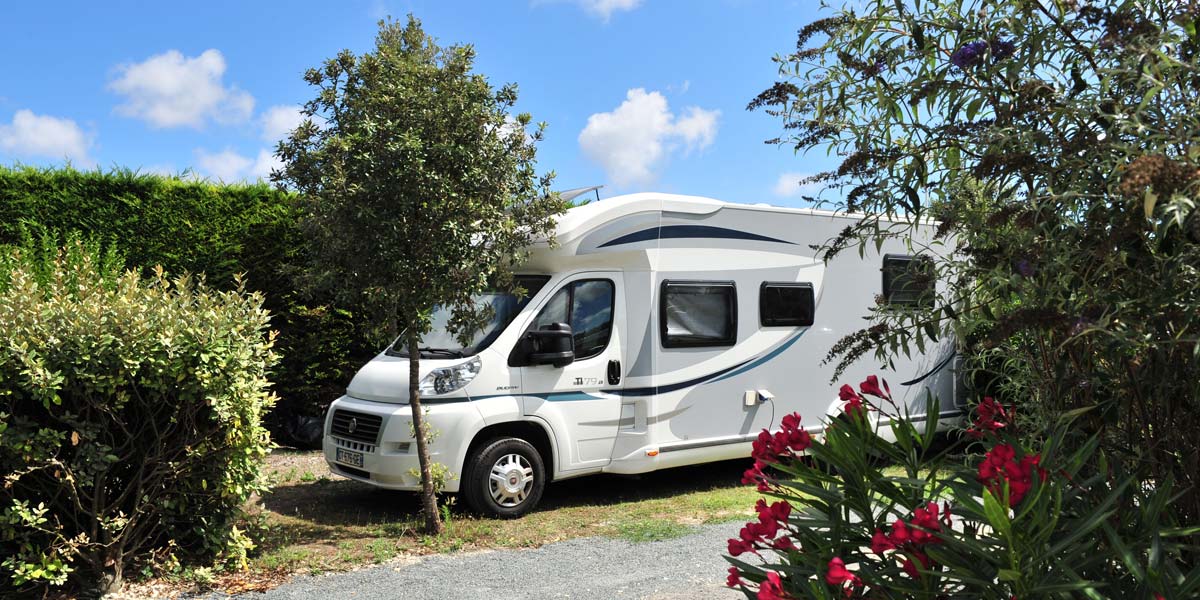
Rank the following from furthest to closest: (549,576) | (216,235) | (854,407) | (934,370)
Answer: (216,235)
(934,370)
(549,576)
(854,407)

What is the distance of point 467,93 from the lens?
20.4 ft

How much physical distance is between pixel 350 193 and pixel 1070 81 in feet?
15.3

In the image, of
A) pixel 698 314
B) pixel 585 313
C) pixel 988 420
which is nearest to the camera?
pixel 988 420

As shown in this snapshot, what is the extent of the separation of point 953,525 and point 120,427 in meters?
4.68

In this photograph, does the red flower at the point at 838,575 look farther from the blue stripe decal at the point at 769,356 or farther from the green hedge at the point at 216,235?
the green hedge at the point at 216,235

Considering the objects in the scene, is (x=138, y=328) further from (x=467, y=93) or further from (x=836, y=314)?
(x=836, y=314)

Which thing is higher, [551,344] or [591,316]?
[591,316]

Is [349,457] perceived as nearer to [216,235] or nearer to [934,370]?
[216,235]

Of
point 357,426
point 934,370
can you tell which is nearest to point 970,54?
point 357,426

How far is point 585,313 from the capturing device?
769 cm

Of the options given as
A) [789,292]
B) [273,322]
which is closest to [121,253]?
[273,322]

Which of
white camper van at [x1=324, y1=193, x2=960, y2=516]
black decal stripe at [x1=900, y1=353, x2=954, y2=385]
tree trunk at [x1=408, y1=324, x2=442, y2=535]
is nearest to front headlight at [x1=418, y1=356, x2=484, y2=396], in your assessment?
white camper van at [x1=324, y1=193, x2=960, y2=516]

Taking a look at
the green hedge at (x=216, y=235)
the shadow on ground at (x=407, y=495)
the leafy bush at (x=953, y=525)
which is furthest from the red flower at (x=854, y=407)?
the green hedge at (x=216, y=235)

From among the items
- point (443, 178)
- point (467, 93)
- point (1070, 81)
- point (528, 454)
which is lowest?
point (528, 454)
